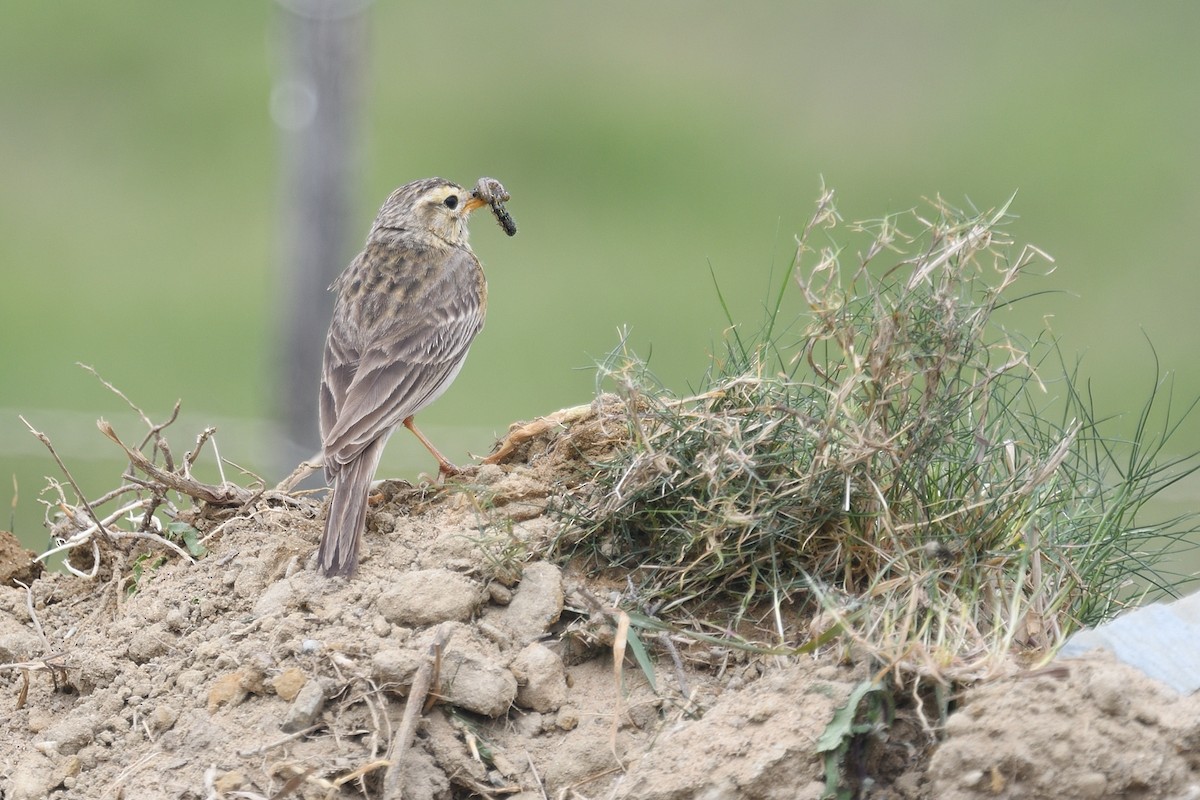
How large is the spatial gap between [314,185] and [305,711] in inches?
175

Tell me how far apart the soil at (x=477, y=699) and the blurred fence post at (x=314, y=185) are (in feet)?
10.1

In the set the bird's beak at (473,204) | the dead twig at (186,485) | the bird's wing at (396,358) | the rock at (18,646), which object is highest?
the bird's beak at (473,204)

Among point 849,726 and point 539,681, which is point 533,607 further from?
point 849,726

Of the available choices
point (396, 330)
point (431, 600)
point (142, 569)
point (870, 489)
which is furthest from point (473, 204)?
point (870, 489)

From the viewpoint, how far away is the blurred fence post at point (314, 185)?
778 cm

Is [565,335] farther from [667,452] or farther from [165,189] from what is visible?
[667,452]

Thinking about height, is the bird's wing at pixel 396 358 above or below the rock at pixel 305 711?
above

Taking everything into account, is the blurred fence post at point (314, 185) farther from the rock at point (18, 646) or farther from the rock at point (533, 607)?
the rock at point (533, 607)

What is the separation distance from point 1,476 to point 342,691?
404 inches

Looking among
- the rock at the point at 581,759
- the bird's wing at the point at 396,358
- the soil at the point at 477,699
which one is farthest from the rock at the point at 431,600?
the bird's wing at the point at 396,358

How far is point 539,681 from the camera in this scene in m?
3.89

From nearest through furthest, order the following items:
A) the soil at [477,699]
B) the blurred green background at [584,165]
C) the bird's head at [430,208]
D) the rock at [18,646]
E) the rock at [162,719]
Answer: the soil at [477,699] → the rock at [162,719] → the rock at [18,646] → the bird's head at [430,208] → the blurred green background at [584,165]

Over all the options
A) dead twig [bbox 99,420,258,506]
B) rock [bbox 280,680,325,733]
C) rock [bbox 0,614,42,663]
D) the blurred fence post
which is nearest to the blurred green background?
the blurred fence post

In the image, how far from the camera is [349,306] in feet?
20.6
